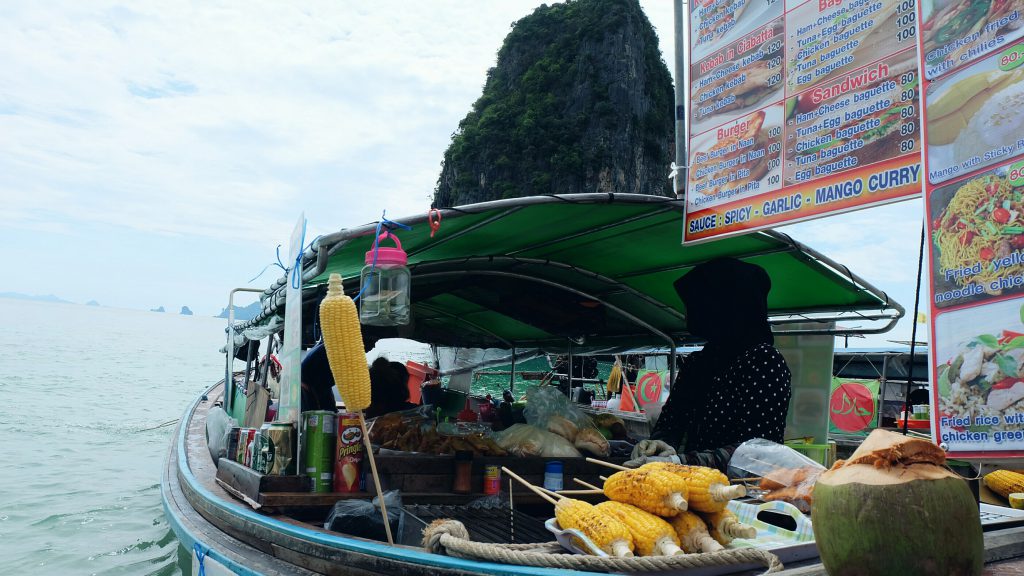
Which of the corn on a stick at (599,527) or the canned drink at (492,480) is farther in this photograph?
the canned drink at (492,480)

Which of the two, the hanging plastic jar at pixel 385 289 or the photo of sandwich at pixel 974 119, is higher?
the photo of sandwich at pixel 974 119

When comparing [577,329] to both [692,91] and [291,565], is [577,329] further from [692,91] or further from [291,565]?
[291,565]

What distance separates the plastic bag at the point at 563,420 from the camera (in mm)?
4848

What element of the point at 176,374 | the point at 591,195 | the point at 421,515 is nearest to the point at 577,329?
the point at 591,195

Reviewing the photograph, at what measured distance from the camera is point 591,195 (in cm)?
433

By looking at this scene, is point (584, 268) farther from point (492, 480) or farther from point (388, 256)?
point (388, 256)

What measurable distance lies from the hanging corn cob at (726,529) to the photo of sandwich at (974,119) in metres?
1.56

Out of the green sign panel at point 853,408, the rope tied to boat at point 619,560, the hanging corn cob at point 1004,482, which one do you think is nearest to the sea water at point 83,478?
the rope tied to boat at point 619,560

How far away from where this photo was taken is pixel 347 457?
377 centimetres

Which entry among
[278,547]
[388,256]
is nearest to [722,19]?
[388,256]

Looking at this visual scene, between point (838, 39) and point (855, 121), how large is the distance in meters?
0.47

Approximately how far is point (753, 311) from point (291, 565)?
11.8 feet

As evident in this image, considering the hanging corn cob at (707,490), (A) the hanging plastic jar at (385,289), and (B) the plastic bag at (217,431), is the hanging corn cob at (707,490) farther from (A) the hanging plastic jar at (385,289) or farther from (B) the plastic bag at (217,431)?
(B) the plastic bag at (217,431)

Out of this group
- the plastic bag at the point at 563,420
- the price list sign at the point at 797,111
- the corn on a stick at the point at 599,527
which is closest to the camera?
the corn on a stick at the point at 599,527
